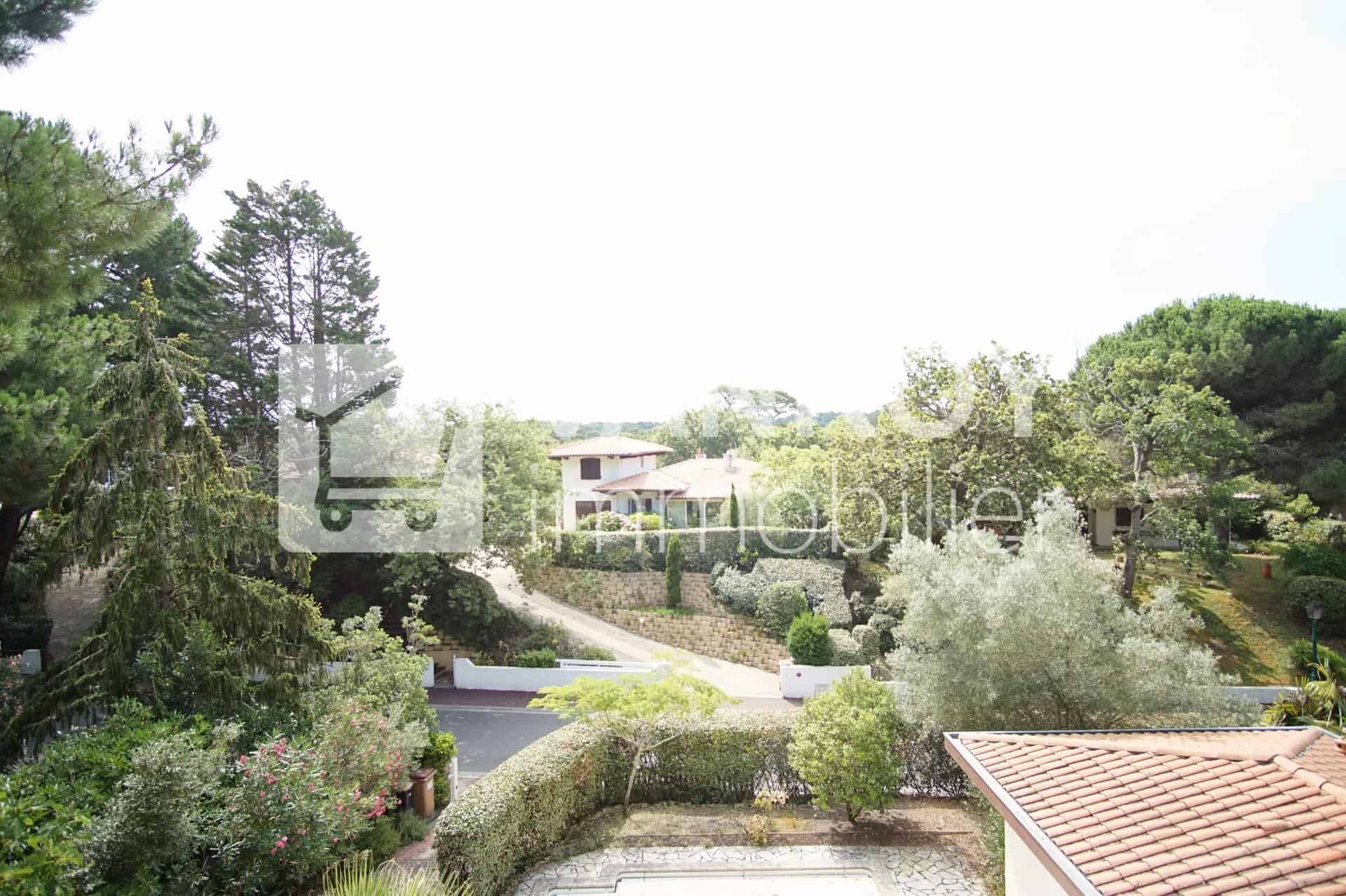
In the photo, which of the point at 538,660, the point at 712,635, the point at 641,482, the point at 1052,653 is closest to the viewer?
the point at 1052,653

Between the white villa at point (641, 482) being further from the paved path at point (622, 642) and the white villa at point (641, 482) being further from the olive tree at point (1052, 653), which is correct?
the olive tree at point (1052, 653)

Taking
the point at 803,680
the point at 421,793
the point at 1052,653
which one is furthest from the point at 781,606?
the point at 421,793

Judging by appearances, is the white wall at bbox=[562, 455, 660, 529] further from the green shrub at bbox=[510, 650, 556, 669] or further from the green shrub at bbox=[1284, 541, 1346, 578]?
the green shrub at bbox=[1284, 541, 1346, 578]

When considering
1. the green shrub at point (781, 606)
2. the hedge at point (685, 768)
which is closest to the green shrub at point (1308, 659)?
the green shrub at point (781, 606)

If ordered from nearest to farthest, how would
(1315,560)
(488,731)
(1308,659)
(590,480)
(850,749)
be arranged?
(850,749) < (488,731) < (1308,659) < (1315,560) < (590,480)

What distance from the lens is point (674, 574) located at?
72.8 ft

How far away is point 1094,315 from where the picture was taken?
2419 cm

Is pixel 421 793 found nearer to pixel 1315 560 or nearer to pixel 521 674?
pixel 521 674

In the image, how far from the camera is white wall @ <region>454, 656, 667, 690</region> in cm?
1755

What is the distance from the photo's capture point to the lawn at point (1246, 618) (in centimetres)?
1780

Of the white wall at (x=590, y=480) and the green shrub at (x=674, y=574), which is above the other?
the white wall at (x=590, y=480)

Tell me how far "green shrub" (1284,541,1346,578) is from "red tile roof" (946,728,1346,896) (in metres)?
17.0

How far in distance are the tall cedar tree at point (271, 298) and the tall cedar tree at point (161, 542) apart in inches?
474

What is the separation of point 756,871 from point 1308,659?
17.0 metres
